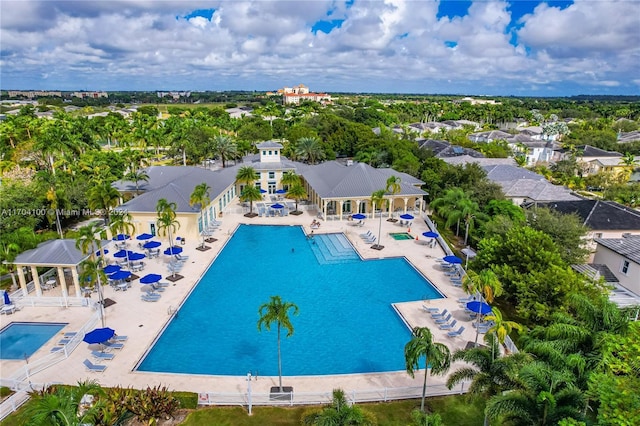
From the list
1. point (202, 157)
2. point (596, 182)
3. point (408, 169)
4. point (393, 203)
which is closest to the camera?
point (393, 203)

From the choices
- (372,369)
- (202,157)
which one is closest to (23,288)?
(372,369)

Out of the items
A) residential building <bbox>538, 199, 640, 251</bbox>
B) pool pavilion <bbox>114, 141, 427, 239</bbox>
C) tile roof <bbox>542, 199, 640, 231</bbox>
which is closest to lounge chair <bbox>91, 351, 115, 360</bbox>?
pool pavilion <bbox>114, 141, 427, 239</bbox>

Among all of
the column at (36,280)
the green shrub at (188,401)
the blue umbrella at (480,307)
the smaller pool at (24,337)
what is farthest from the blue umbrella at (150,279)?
the blue umbrella at (480,307)

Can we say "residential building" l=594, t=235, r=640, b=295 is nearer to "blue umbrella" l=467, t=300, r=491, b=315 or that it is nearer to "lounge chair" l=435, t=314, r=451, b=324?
"blue umbrella" l=467, t=300, r=491, b=315

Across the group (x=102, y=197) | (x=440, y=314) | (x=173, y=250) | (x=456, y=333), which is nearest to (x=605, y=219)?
(x=440, y=314)

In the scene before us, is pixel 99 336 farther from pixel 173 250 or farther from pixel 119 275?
pixel 173 250

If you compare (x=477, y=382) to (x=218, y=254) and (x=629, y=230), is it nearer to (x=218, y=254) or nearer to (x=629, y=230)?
(x=218, y=254)

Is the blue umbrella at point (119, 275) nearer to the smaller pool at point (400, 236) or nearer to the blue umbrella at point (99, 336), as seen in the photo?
the blue umbrella at point (99, 336)
